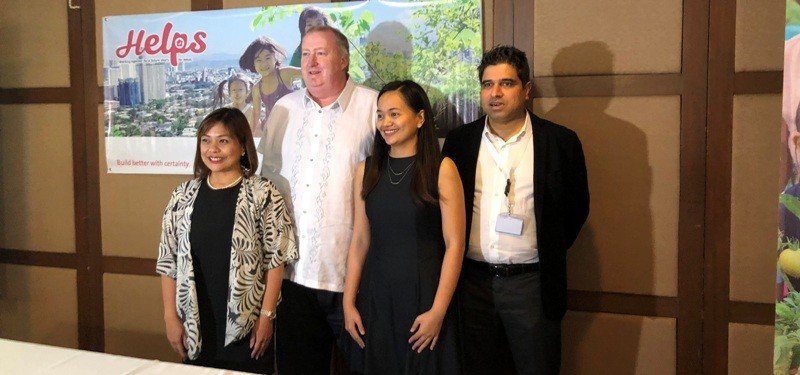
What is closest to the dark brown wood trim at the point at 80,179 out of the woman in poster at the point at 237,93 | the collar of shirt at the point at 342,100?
the woman in poster at the point at 237,93

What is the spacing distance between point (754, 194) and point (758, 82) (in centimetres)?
44

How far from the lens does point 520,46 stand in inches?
111

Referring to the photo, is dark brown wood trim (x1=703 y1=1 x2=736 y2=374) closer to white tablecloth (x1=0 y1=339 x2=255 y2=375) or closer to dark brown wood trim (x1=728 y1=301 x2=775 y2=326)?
dark brown wood trim (x1=728 y1=301 x2=775 y2=326)

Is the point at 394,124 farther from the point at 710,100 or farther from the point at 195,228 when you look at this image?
the point at 710,100

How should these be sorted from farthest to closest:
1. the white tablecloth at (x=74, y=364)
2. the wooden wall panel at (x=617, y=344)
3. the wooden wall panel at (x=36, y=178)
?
the wooden wall panel at (x=36, y=178) < the wooden wall panel at (x=617, y=344) < the white tablecloth at (x=74, y=364)

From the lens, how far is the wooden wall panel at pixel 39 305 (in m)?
3.67

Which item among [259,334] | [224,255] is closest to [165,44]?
[224,255]

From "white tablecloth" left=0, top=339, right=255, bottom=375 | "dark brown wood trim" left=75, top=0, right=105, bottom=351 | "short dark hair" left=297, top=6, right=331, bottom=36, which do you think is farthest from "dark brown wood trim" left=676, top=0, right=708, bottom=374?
"dark brown wood trim" left=75, top=0, right=105, bottom=351

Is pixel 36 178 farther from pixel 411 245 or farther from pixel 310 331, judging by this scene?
pixel 411 245

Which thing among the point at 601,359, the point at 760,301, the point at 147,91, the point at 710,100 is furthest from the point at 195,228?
the point at 760,301

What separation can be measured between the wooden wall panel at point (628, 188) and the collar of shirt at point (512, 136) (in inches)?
15.7

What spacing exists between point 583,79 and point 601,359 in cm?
119

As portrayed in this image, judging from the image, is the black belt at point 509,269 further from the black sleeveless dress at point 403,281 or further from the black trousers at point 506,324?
the black sleeveless dress at point 403,281

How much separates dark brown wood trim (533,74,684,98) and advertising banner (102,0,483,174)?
0.98ft
